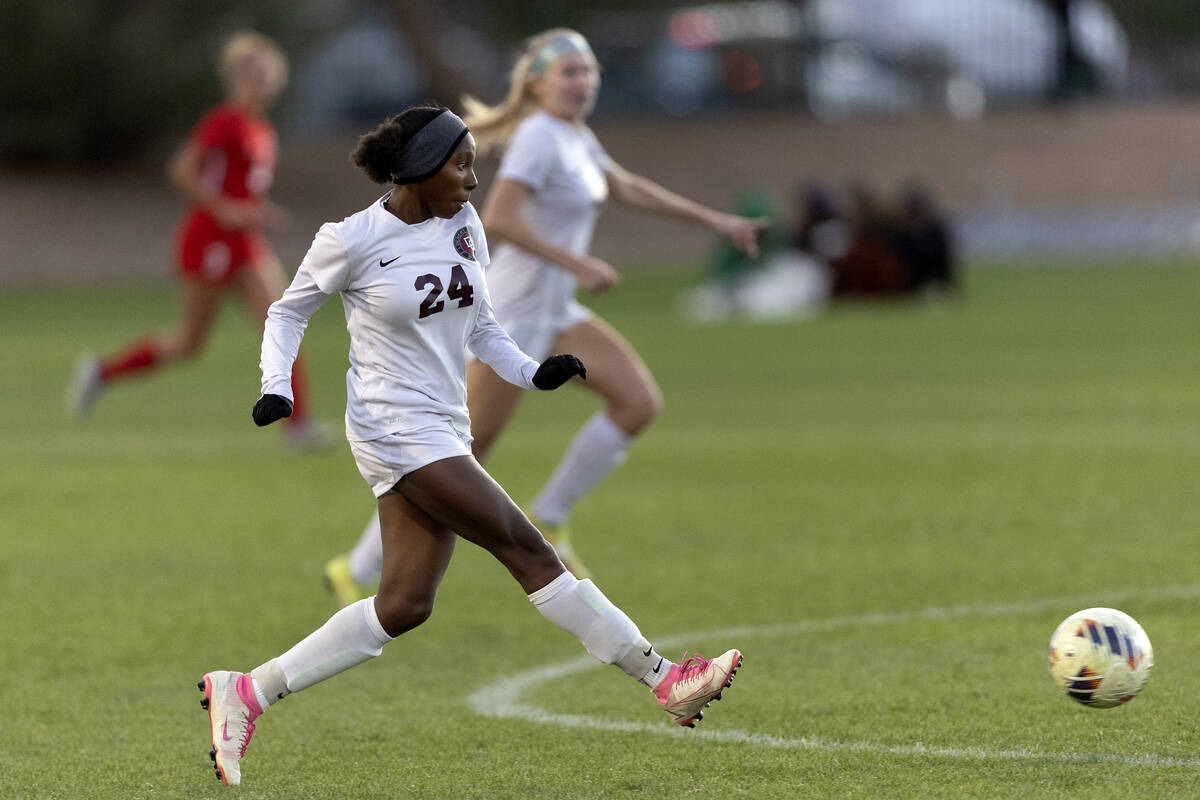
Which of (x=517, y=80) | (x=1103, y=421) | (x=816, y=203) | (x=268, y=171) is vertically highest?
(x=517, y=80)

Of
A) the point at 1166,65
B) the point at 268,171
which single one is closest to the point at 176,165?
the point at 268,171

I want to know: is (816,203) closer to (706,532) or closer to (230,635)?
(706,532)

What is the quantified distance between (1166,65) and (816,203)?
2486 cm

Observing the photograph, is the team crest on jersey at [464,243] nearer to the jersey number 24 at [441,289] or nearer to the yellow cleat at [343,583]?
the jersey number 24 at [441,289]

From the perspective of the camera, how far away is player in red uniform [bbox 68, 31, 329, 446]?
13289 mm

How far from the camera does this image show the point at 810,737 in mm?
5953

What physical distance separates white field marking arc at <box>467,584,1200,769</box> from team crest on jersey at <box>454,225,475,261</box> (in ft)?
5.36

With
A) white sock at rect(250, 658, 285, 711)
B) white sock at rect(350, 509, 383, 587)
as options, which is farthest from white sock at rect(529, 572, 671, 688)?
white sock at rect(350, 509, 383, 587)

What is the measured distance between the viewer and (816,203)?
29.5 meters

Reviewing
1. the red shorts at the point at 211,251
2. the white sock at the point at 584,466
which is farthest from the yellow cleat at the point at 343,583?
the red shorts at the point at 211,251

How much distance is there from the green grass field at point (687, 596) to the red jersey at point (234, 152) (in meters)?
1.99

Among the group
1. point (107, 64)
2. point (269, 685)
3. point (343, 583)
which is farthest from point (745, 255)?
point (269, 685)

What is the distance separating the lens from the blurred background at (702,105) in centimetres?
4038

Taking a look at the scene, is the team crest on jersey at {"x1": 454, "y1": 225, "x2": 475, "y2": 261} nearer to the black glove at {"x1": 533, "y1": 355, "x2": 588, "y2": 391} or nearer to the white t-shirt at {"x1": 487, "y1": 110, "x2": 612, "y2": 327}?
the black glove at {"x1": 533, "y1": 355, "x2": 588, "y2": 391}
